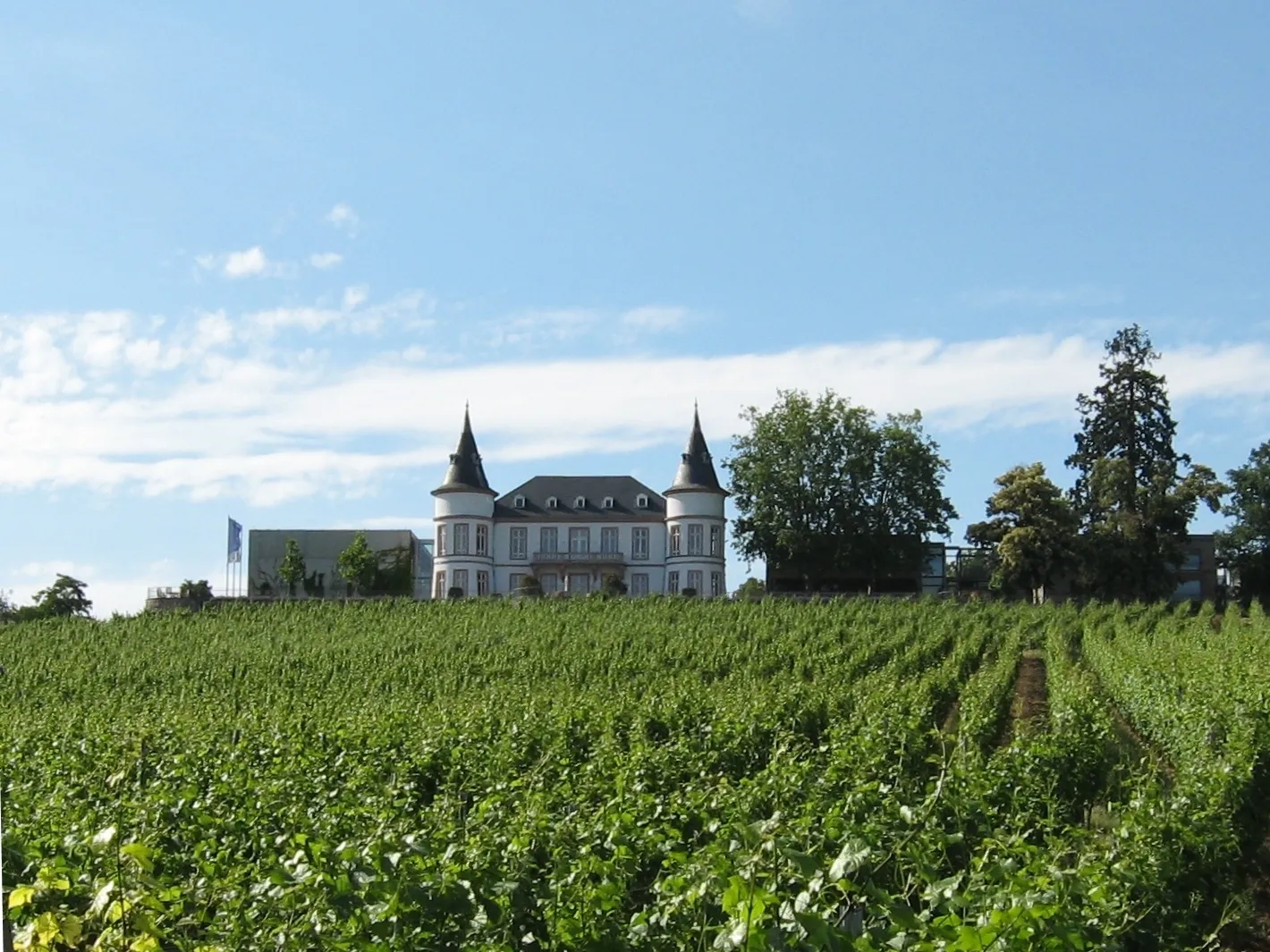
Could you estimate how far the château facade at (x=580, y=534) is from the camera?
2938 inches

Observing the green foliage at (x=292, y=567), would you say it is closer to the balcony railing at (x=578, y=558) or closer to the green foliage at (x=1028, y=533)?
the balcony railing at (x=578, y=558)

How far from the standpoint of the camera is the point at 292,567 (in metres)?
72.2

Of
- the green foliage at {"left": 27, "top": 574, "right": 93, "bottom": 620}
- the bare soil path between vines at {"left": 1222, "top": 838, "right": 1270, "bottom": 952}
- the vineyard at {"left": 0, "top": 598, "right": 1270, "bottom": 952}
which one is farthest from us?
the green foliage at {"left": 27, "top": 574, "right": 93, "bottom": 620}

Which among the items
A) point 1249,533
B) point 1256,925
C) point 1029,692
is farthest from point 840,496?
point 1256,925

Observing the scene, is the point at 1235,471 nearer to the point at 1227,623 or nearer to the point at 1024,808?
the point at 1227,623

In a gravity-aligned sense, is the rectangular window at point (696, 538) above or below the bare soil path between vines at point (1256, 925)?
above

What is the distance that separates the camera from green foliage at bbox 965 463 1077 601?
198 ft

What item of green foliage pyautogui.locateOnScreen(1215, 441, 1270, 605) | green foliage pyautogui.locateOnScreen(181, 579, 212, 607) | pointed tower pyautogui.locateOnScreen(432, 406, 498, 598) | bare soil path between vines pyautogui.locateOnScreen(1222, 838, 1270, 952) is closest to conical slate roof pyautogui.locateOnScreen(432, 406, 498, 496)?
pointed tower pyautogui.locateOnScreen(432, 406, 498, 598)

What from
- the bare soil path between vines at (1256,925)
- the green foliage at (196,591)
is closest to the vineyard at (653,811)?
the bare soil path between vines at (1256,925)

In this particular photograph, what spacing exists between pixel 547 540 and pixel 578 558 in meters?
1.94

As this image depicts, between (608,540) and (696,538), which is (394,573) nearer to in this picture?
(608,540)

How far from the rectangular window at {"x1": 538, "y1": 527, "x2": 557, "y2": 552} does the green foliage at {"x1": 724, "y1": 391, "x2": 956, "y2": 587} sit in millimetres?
10008

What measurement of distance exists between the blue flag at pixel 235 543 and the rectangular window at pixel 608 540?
717 inches

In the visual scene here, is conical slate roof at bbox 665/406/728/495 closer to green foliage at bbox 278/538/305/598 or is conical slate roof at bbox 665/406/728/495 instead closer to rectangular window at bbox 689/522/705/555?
rectangular window at bbox 689/522/705/555
